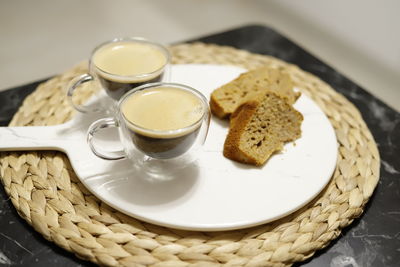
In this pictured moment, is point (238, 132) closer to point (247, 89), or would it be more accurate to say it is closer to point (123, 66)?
point (247, 89)

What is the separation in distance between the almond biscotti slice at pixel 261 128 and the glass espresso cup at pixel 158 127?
9 centimetres

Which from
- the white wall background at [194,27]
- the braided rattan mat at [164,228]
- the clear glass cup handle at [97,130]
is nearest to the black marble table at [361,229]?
the braided rattan mat at [164,228]

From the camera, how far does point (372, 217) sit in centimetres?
104

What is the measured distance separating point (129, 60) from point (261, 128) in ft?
1.32

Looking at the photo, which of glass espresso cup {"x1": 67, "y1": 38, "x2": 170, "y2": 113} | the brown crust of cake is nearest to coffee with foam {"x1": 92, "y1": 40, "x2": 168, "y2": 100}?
glass espresso cup {"x1": 67, "y1": 38, "x2": 170, "y2": 113}

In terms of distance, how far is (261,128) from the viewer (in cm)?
111

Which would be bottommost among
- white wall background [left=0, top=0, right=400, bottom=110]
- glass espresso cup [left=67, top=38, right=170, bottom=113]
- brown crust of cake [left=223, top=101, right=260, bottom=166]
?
white wall background [left=0, top=0, right=400, bottom=110]

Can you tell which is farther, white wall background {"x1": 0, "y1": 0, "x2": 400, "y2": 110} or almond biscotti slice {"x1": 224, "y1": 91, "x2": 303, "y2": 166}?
white wall background {"x1": 0, "y1": 0, "x2": 400, "y2": 110}

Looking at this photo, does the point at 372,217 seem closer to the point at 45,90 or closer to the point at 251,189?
the point at 251,189

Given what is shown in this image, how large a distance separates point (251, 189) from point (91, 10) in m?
2.20

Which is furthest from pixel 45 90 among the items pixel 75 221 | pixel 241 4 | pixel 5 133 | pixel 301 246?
pixel 241 4

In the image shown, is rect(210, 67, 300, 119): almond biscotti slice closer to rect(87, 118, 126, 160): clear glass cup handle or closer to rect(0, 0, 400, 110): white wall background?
rect(87, 118, 126, 160): clear glass cup handle

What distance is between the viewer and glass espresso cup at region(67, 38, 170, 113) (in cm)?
113

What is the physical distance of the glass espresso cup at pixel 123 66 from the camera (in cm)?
113
